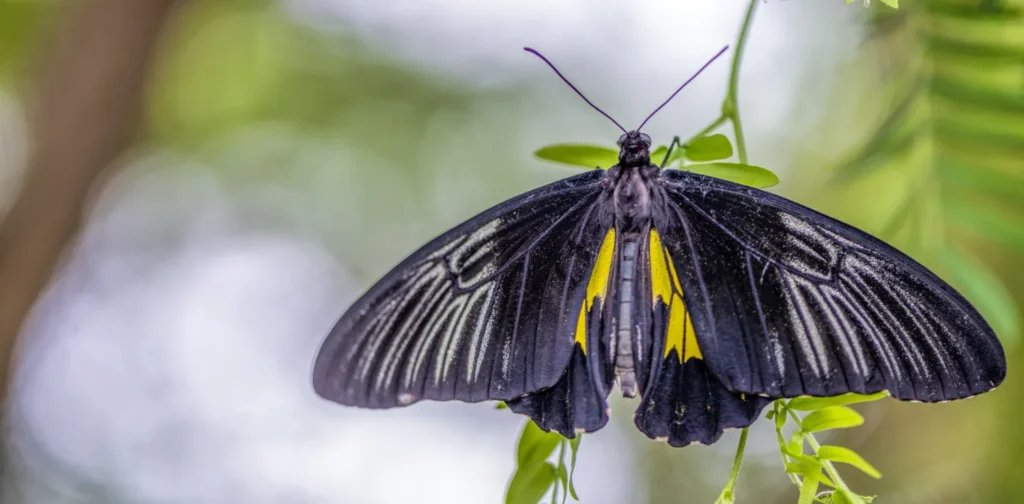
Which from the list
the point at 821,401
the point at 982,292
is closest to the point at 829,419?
the point at 821,401

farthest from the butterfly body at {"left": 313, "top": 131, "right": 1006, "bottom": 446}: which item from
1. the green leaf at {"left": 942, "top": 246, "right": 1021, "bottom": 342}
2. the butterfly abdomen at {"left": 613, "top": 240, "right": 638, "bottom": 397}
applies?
the green leaf at {"left": 942, "top": 246, "right": 1021, "bottom": 342}

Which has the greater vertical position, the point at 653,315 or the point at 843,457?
the point at 653,315

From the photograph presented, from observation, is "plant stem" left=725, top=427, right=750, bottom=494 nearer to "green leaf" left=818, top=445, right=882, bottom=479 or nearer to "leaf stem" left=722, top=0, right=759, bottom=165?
"green leaf" left=818, top=445, right=882, bottom=479

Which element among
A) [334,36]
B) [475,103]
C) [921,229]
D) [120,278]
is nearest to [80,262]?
[120,278]

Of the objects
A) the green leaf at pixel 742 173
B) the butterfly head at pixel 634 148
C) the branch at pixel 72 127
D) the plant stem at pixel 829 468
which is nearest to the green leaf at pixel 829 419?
the plant stem at pixel 829 468

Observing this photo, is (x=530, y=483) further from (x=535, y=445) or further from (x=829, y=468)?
(x=829, y=468)

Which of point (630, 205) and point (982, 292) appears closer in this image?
point (630, 205)

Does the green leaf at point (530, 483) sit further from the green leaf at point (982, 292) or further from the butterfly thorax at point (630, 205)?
the green leaf at point (982, 292)
